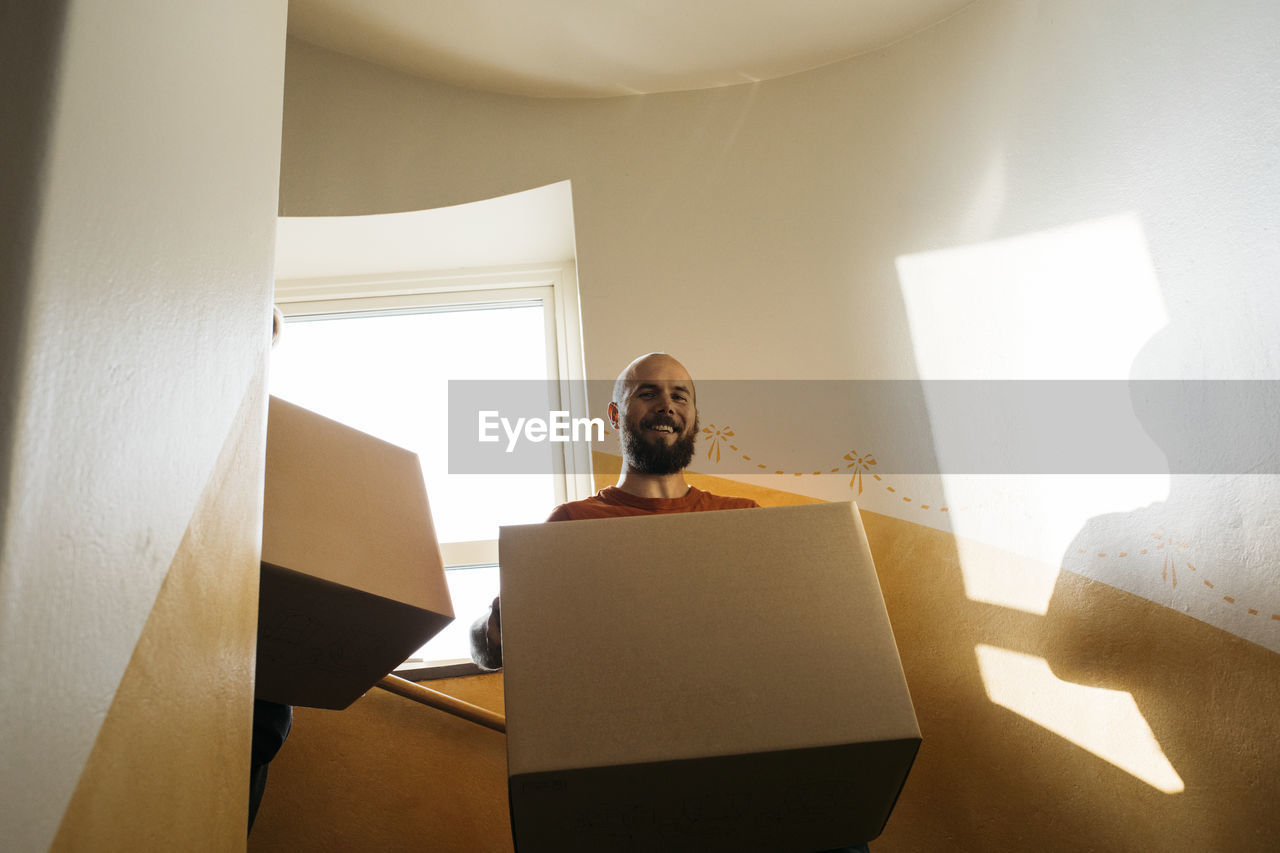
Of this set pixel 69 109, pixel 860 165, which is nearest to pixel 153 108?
pixel 69 109

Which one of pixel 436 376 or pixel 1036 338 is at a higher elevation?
pixel 436 376

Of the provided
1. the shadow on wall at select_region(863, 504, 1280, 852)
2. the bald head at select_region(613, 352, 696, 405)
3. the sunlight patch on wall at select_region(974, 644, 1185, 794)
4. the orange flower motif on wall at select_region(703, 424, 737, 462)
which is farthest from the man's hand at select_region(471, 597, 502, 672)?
the sunlight patch on wall at select_region(974, 644, 1185, 794)

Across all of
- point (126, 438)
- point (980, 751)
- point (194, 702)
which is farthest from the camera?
point (980, 751)

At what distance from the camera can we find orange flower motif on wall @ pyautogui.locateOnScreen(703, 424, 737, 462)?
1897 mm

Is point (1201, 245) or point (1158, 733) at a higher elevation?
point (1201, 245)

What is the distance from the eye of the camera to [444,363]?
2.25 metres

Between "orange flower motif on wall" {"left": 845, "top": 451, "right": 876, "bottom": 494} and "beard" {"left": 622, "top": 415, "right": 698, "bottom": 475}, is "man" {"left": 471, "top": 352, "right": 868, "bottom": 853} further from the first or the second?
"orange flower motif on wall" {"left": 845, "top": 451, "right": 876, "bottom": 494}

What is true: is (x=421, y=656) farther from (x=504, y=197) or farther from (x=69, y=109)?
(x=69, y=109)

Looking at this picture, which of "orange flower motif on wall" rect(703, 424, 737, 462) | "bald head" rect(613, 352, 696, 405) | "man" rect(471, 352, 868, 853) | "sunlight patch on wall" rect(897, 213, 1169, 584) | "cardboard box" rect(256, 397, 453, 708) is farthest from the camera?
"orange flower motif on wall" rect(703, 424, 737, 462)

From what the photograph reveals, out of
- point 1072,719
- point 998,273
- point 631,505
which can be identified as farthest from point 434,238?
point 1072,719

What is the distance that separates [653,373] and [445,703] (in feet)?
2.43

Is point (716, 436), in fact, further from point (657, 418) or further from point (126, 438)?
point (126, 438)

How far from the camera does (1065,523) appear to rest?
157 cm

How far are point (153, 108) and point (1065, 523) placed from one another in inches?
60.0
